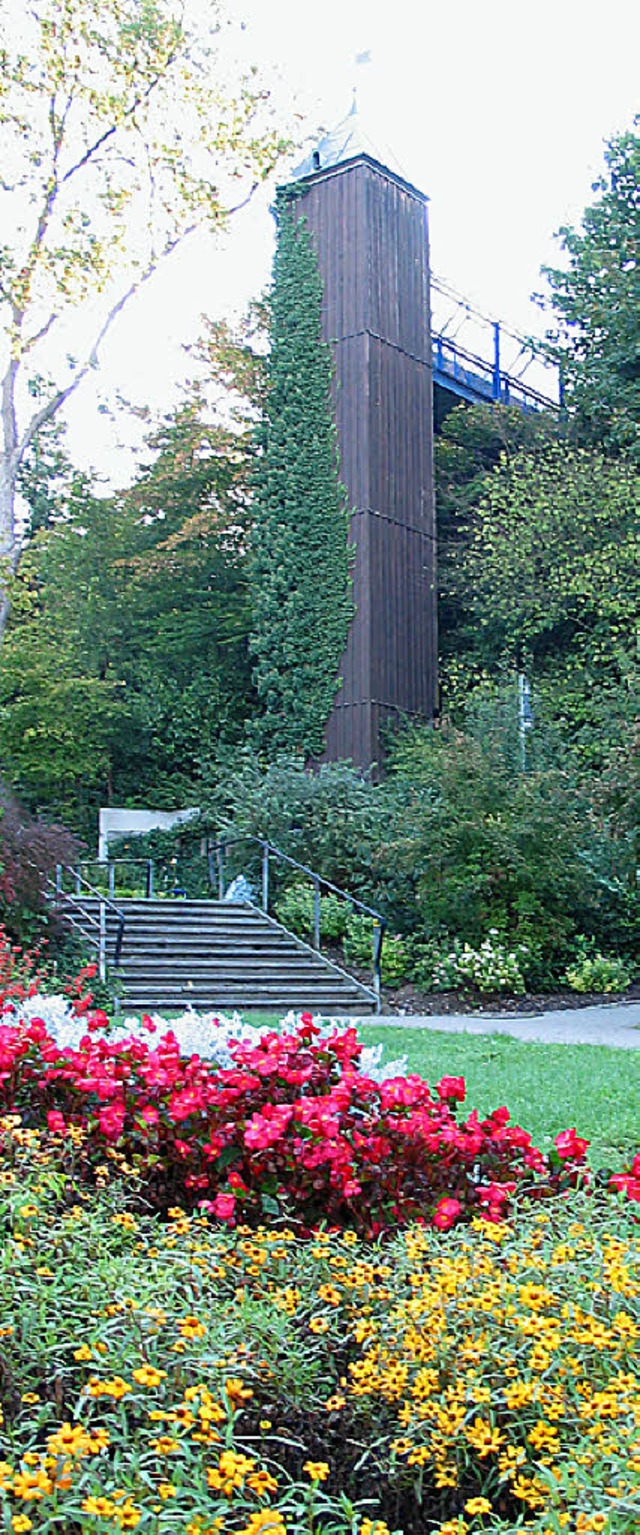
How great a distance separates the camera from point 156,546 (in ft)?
69.7

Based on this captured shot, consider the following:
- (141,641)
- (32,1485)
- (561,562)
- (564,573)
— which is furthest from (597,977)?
(32,1485)

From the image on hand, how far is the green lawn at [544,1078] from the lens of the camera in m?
5.38

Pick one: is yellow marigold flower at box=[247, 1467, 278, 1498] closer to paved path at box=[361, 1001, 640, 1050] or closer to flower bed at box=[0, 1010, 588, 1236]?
flower bed at box=[0, 1010, 588, 1236]

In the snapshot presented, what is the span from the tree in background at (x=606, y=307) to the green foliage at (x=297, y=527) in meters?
4.30

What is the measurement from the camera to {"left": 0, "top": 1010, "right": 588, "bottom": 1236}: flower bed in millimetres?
3447

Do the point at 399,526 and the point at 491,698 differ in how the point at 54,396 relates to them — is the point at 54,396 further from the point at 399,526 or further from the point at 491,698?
the point at 491,698

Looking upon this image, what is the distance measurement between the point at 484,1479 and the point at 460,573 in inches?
716

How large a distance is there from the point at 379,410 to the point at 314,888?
26.4 ft

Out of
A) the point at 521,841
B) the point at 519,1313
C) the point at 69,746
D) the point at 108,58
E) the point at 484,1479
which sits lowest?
the point at 484,1479

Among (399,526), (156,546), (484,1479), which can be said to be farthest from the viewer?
(156,546)

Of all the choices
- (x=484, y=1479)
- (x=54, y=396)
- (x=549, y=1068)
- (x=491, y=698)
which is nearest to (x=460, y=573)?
(x=491, y=698)

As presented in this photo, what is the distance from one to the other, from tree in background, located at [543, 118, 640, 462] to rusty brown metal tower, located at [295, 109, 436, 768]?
8.87 ft

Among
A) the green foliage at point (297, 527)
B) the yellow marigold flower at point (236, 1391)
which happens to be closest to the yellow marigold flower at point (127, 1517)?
the yellow marigold flower at point (236, 1391)

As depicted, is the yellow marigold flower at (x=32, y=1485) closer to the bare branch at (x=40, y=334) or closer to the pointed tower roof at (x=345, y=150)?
the bare branch at (x=40, y=334)
